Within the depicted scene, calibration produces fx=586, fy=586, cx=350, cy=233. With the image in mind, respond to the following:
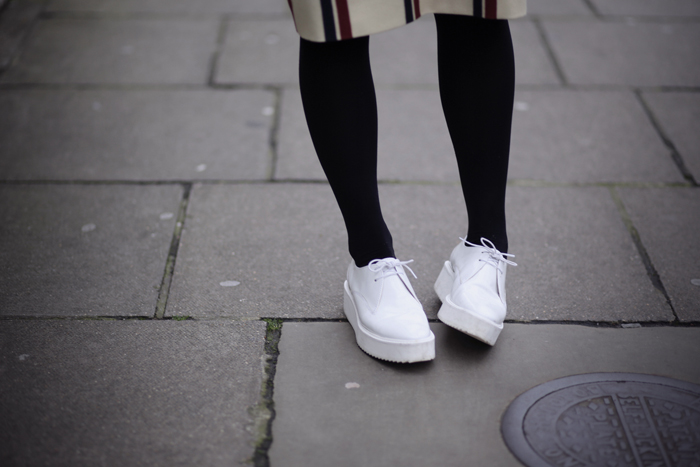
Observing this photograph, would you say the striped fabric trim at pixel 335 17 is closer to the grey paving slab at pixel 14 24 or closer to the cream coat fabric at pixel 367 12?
the cream coat fabric at pixel 367 12

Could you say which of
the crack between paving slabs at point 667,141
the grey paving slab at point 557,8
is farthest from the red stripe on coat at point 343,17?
the grey paving slab at point 557,8

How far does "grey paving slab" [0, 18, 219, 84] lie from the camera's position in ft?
8.52

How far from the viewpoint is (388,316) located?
4.39 ft

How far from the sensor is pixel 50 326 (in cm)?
143

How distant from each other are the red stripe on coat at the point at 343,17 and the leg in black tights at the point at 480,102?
264mm

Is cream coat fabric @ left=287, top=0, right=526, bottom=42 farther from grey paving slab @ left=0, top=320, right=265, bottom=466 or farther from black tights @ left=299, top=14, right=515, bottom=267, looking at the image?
grey paving slab @ left=0, top=320, right=265, bottom=466

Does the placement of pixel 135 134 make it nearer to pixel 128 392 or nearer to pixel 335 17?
pixel 128 392

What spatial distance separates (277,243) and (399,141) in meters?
0.75

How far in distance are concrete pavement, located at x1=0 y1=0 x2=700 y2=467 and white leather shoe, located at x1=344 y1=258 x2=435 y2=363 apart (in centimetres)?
5

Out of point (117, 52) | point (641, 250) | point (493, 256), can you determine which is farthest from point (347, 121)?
point (117, 52)

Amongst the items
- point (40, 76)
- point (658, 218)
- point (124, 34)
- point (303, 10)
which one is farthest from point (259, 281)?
point (124, 34)

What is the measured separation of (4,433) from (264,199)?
100 centimetres

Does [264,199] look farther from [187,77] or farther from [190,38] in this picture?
[190,38]

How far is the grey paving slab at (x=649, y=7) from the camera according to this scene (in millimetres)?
3242
